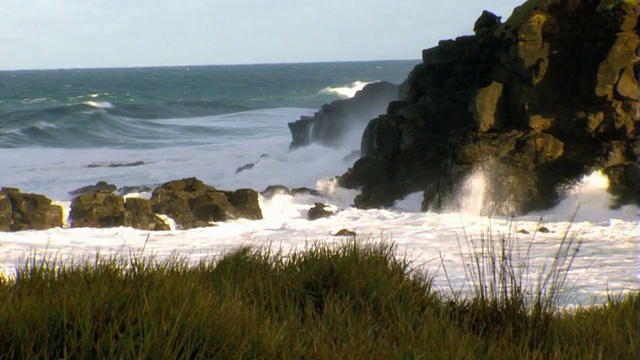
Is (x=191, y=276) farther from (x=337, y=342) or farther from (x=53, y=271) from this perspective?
(x=337, y=342)

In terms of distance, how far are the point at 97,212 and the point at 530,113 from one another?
25.8 ft

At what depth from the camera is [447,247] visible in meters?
11.2

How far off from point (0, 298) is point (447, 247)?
7.94 m

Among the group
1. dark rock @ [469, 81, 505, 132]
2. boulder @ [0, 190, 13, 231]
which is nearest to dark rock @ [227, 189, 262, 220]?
boulder @ [0, 190, 13, 231]

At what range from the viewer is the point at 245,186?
21547 millimetres

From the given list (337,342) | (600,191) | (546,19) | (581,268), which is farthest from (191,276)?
(546,19)

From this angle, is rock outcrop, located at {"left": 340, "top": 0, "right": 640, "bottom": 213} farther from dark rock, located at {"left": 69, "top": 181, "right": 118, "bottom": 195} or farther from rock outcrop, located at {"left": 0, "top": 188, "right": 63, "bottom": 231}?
dark rock, located at {"left": 69, "top": 181, "right": 118, "bottom": 195}

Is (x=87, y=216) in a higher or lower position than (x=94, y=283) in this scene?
lower

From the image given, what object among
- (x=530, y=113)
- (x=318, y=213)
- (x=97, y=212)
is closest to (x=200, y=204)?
(x=97, y=212)

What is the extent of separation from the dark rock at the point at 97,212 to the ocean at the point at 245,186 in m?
0.40

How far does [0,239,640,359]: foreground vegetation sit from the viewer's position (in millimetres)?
3627

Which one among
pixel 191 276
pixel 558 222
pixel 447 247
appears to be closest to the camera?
pixel 191 276

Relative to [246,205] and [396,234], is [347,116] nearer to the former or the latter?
[246,205]

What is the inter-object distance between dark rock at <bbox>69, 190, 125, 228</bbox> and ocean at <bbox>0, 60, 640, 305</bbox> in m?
0.40
